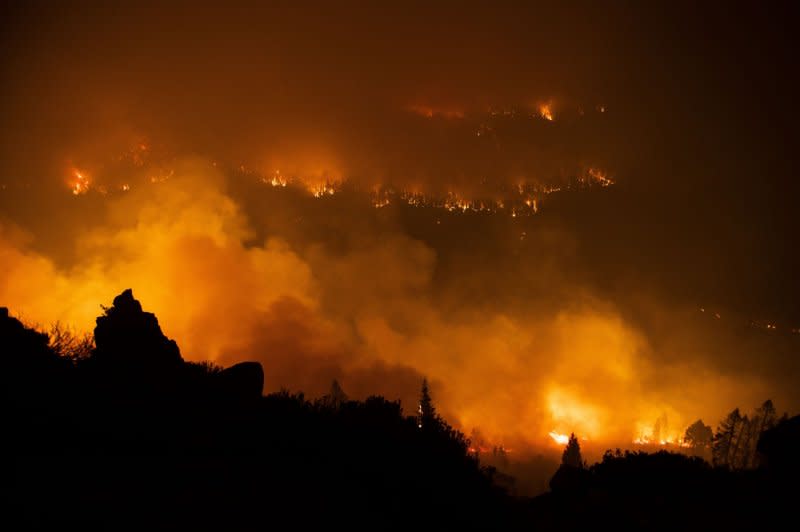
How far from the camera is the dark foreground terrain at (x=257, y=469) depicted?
7570 millimetres

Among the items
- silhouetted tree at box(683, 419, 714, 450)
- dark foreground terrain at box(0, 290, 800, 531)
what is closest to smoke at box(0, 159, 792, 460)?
silhouetted tree at box(683, 419, 714, 450)

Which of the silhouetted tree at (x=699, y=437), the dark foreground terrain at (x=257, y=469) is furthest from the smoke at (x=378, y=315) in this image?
the dark foreground terrain at (x=257, y=469)

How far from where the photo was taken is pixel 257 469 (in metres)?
8.78

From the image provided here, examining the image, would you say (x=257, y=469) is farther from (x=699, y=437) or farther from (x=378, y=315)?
(x=378, y=315)

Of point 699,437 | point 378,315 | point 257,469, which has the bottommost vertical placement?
point 257,469

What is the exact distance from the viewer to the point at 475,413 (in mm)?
84875

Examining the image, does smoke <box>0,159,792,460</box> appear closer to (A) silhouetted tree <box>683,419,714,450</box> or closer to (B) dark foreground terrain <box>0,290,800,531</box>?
(A) silhouetted tree <box>683,419,714,450</box>

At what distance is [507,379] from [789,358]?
92.4 metres

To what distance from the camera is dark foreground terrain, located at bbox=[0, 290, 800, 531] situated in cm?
757

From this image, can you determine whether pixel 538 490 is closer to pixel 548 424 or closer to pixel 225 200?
pixel 548 424

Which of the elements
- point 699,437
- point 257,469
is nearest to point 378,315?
point 699,437

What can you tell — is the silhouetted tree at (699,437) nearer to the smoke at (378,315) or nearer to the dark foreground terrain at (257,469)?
the smoke at (378,315)

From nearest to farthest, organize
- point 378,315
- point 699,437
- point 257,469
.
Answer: point 257,469
point 699,437
point 378,315

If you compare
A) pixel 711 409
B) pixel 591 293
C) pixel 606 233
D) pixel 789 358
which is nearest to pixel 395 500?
pixel 711 409
